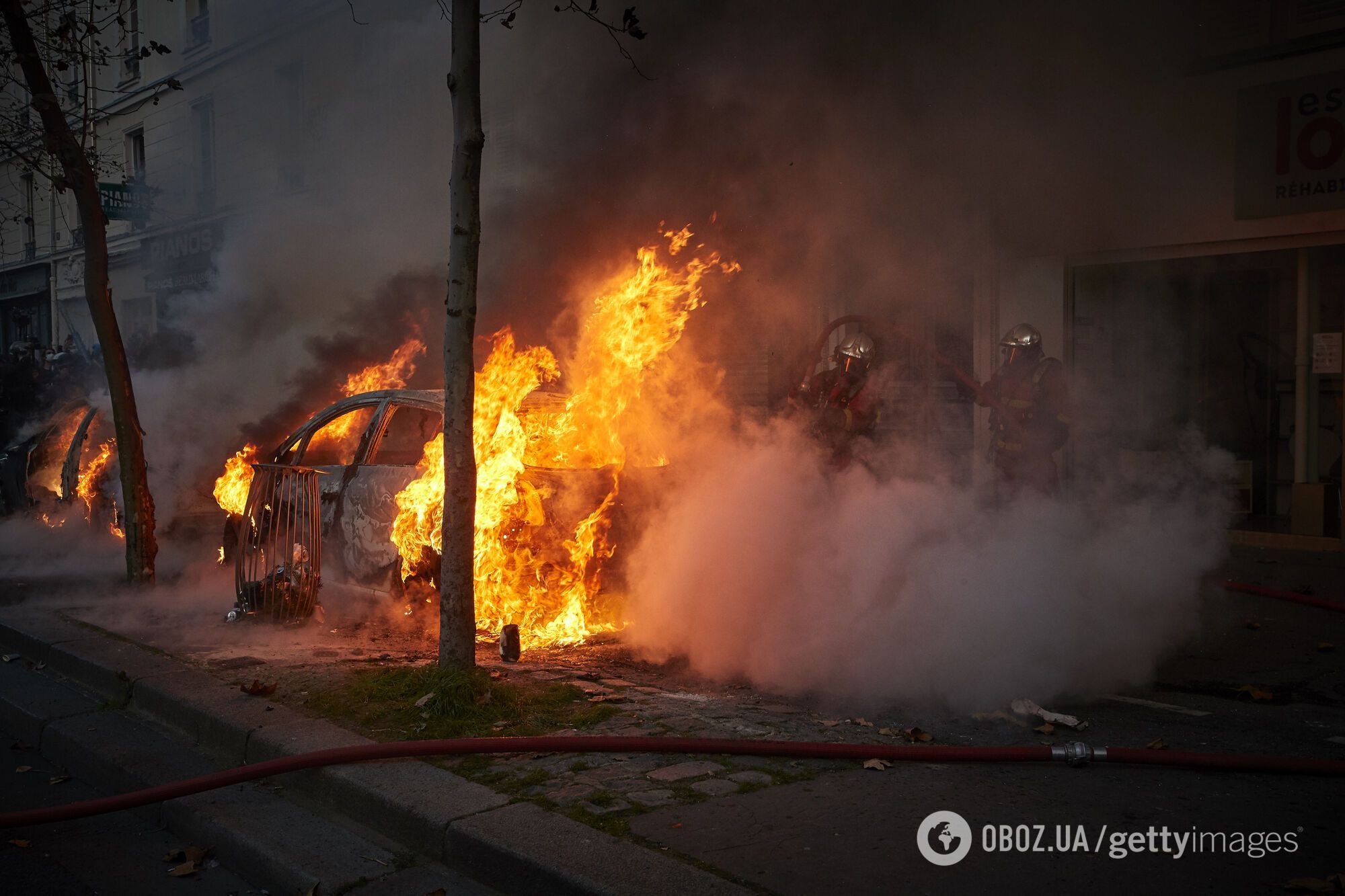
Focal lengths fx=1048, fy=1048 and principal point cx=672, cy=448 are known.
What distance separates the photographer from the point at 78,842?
12.0 feet

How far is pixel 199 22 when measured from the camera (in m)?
13.6

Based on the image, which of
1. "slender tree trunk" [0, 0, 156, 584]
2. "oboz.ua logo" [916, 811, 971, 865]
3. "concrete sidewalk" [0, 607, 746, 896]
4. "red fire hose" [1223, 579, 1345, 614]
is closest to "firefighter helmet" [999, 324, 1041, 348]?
"red fire hose" [1223, 579, 1345, 614]

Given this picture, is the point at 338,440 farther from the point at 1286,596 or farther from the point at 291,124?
the point at 291,124

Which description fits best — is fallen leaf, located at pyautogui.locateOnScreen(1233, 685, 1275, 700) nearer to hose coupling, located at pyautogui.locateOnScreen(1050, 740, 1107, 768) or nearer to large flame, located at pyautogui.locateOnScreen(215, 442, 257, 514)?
hose coupling, located at pyautogui.locateOnScreen(1050, 740, 1107, 768)

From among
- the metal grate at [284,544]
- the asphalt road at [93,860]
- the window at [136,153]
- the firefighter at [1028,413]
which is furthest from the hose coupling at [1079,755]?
the window at [136,153]

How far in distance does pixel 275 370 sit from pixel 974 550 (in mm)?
8107

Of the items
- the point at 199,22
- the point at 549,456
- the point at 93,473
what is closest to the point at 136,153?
the point at 199,22

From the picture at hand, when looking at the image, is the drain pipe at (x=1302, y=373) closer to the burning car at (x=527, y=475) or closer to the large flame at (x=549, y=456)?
the burning car at (x=527, y=475)

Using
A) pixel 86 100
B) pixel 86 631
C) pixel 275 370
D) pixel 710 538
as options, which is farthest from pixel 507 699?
pixel 275 370

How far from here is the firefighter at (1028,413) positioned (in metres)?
7.76

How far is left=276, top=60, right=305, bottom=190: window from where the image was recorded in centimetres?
1228

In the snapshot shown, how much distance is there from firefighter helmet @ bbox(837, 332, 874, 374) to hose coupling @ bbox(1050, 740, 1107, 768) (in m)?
4.52

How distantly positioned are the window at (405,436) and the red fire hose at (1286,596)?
5486mm

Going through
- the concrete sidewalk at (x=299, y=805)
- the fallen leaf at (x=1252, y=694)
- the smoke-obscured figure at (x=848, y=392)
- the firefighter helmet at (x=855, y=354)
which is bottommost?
the concrete sidewalk at (x=299, y=805)
